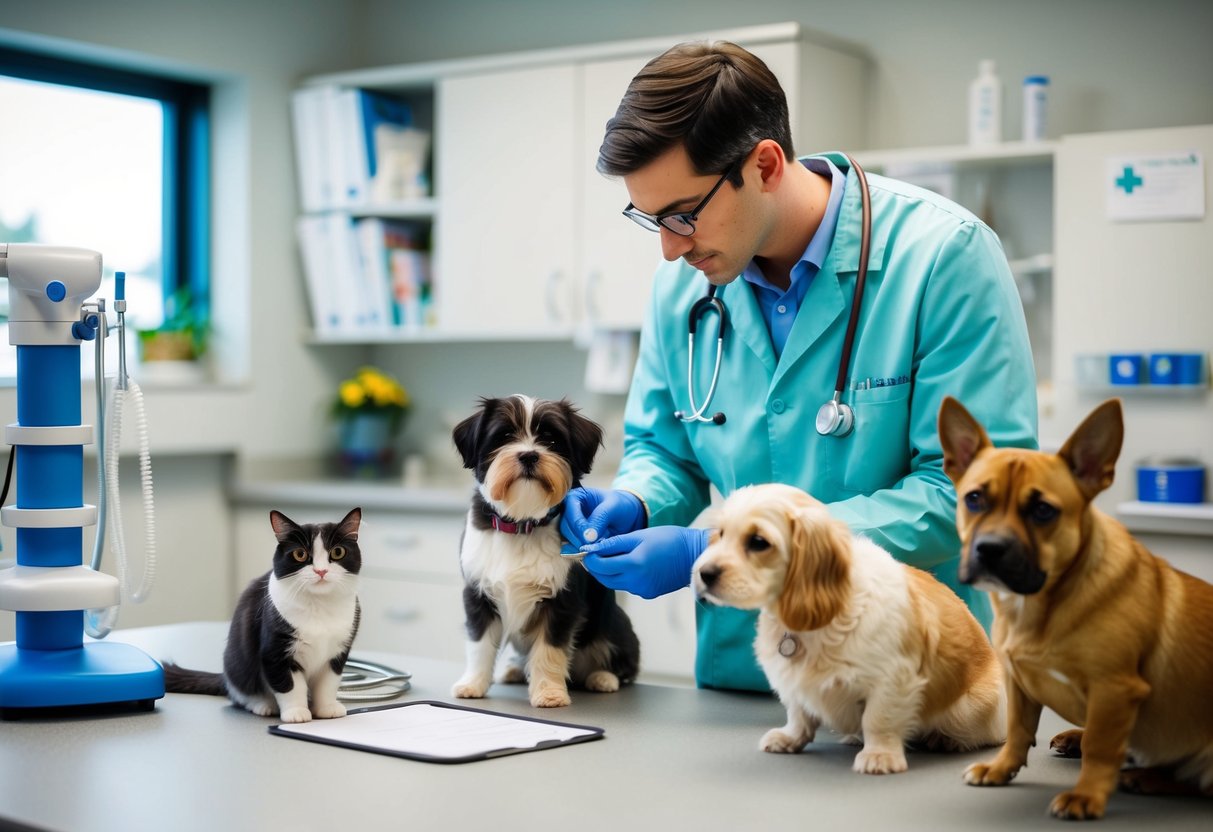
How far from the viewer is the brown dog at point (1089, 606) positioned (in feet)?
3.64

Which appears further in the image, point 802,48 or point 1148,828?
point 802,48

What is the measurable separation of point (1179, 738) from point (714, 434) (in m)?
0.85

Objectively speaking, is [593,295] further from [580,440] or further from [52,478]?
[52,478]

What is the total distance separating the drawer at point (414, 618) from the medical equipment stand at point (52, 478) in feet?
7.34

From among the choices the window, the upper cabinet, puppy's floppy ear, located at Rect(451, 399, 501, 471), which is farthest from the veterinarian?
the window

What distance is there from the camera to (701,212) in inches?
66.6

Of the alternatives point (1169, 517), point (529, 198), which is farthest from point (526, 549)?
point (529, 198)

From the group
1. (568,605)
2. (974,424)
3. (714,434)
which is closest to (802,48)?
(714,434)

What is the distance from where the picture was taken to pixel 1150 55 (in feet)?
11.6

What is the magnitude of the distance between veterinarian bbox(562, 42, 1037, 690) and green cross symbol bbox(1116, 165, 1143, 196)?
159cm

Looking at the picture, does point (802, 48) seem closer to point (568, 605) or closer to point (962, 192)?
point (962, 192)

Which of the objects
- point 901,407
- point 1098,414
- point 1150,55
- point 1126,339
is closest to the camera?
point 1098,414

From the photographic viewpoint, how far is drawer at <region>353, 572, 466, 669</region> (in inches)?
156

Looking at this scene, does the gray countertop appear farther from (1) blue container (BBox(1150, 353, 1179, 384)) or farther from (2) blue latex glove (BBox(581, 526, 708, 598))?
(1) blue container (BBox(1150, 353, 1179, 384))
